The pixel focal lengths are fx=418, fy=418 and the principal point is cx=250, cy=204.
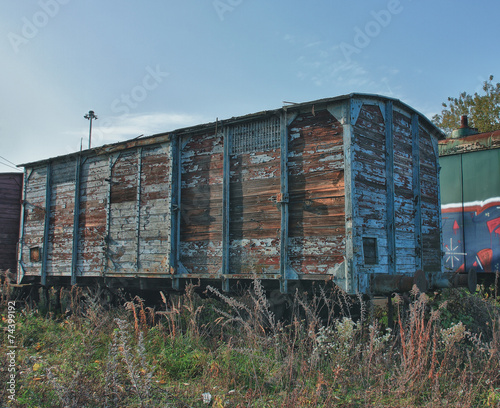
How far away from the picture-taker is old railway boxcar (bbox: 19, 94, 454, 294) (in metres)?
5.60

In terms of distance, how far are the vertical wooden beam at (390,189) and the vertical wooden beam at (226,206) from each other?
2.36m

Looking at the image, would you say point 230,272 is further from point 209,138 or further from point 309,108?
point 309,108

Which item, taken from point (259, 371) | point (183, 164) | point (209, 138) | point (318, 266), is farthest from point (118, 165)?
point (259, 371)

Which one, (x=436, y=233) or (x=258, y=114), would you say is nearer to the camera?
(x=258, y=114)

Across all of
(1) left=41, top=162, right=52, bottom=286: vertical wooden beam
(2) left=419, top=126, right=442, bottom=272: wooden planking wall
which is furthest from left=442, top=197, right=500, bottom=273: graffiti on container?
(1) left=41, top=162, right=52, bottom=286: vertical wooden beam

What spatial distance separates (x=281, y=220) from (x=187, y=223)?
184 cm

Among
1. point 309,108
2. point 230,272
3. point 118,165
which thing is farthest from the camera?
point 118,165

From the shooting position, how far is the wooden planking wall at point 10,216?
998 cm

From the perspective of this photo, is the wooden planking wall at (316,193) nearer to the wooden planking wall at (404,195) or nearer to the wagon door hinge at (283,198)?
the wagon door hinge at (283,198)

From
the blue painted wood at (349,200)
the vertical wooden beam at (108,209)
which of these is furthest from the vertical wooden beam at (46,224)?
the blue painted wood at (349,200)

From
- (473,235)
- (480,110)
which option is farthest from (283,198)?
(480,110)

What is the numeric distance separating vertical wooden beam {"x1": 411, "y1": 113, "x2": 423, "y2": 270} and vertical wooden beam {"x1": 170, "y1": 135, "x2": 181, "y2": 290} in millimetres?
3843

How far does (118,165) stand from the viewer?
8.05 m

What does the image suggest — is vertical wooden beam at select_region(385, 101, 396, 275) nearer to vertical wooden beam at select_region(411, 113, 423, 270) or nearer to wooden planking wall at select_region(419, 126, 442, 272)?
vertical wooden beam at select_region(411, 113, 423, 270)
